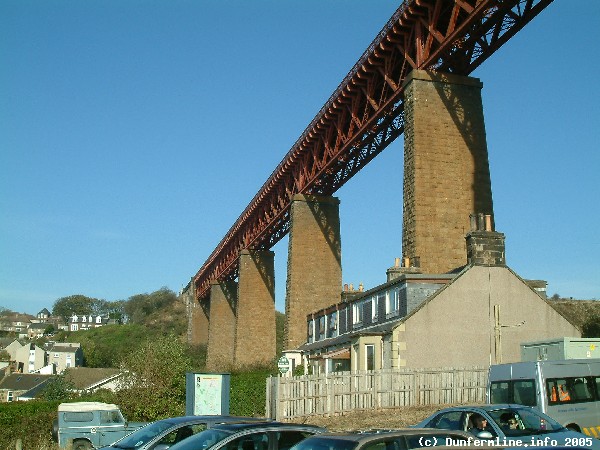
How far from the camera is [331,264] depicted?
4750 centimetres

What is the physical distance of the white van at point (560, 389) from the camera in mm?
15445

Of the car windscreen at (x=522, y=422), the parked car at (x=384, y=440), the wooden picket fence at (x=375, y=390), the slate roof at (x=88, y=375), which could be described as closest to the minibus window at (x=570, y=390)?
the car windscreen at (x=522, y=422)

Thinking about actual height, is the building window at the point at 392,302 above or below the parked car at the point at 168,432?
above

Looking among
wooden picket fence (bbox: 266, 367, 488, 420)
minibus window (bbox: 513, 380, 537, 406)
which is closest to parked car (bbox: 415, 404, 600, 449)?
minibus window (bbox: 513, 380, 537, 406)

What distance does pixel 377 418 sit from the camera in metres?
21.0

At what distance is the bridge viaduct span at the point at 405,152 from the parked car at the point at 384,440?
19.2 meters

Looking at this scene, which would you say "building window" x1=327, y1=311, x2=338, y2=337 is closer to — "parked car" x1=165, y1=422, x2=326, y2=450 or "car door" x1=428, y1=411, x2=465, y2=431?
"car door" x1=428, y1=411, x2=465, y2=431

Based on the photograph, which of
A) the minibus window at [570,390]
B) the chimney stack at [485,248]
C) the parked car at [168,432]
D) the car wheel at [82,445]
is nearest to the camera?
the parked car at [168,432]

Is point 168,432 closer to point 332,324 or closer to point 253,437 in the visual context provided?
point 253,437

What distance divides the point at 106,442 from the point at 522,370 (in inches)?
498

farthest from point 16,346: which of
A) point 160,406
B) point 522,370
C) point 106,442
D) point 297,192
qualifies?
point 522,370

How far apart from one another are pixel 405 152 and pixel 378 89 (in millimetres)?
8359

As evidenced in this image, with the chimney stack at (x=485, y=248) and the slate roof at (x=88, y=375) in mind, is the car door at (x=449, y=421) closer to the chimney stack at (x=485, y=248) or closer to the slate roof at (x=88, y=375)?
the chimney stack at (x=485, y=248)

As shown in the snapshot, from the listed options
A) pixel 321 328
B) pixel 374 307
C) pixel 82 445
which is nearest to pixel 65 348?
pixel 321 328
